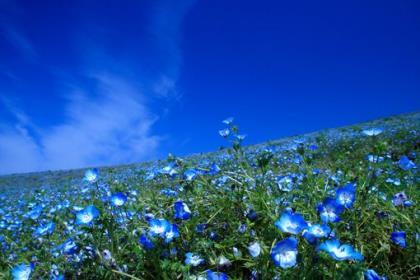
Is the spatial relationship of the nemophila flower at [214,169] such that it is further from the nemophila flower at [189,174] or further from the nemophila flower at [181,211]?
the nemophila flower at [181,211]

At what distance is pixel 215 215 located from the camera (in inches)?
94.5

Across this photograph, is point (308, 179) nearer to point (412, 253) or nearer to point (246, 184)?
point (246, 184)

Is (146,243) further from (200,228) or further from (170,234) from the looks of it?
(200,228)

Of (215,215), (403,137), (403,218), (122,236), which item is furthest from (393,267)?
(403,137)

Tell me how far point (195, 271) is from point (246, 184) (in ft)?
2.59

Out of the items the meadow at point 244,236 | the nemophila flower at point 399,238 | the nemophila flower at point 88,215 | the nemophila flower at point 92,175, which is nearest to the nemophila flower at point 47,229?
the meadow at point 244,236

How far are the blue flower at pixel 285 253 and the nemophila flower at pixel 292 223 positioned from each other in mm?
61

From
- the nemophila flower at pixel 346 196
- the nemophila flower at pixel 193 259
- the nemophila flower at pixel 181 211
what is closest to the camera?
the nemophila flower at pixel 346 196

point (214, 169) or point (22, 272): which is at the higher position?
point (214, 169)

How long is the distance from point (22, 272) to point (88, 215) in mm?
506

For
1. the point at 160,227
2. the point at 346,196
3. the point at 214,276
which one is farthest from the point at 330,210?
the point at 160,227

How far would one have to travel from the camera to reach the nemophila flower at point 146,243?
6.67 feet

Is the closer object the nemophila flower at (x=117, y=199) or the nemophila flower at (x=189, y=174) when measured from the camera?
the nemophila flower at (x=117, y=199)

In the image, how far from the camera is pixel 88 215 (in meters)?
2.03
